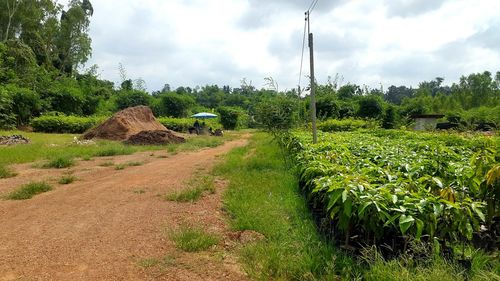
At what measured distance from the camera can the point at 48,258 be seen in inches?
139

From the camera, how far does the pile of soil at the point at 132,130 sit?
57.2 ft

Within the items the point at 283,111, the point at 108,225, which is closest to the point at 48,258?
the point at 108,225

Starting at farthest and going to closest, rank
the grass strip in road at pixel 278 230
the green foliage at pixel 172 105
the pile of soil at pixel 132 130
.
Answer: the green foliage at pixel 172 105 < the pile of soil at pixel 132 130 < the grass strip in road at pixel 278 230

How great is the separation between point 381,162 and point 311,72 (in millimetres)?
2834

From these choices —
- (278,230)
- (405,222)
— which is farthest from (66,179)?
(405,222)

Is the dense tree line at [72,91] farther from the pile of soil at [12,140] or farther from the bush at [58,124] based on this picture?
the pile of soil at [12,140]

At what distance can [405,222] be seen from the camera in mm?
2570

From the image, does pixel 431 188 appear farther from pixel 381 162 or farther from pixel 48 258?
pixel 48 258

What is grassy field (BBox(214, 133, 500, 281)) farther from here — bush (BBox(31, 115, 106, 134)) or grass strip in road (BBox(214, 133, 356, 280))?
bush (BBox(31, 115, 106, 134))

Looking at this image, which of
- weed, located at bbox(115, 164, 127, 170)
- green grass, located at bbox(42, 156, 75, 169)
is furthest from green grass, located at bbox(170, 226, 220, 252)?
green grass, located at bbox(42, 156, 75, 169)

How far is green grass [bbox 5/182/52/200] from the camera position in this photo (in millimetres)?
5937

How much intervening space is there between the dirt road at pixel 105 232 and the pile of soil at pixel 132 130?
32.6ft

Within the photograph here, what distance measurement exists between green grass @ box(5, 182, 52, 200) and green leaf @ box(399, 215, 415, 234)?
5.73 meters

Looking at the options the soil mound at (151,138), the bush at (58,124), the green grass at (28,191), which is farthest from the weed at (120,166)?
the bush at (58,124)
